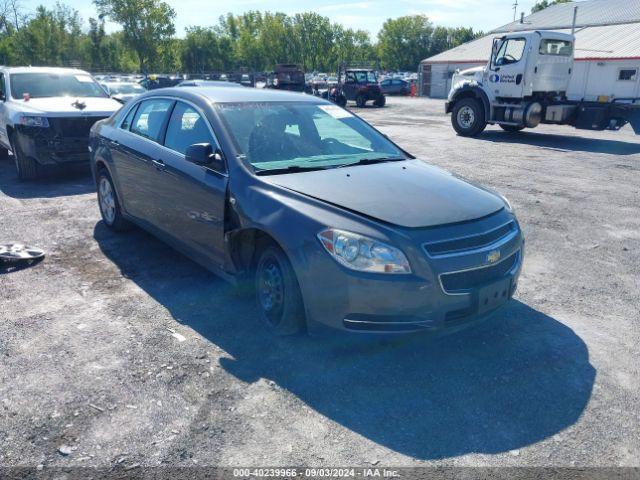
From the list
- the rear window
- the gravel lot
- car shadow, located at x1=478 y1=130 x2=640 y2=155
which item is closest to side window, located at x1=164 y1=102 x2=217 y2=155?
the gravel lot

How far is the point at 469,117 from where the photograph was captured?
16609 mm

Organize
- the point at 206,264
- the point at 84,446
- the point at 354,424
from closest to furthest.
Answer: the point at 84,446, the point at 354,424, the point at 206,264

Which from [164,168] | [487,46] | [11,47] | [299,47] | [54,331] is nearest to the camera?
[54,331]

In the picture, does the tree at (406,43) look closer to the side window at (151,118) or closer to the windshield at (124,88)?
the windshield at (124,88)

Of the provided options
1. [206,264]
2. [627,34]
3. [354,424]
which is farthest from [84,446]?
[627,34]

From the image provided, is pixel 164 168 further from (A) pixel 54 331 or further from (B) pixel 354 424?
(B) pixel 354 424

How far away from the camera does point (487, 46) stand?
4291 centimetres

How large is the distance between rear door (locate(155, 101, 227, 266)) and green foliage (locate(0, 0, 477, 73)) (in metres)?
50.5

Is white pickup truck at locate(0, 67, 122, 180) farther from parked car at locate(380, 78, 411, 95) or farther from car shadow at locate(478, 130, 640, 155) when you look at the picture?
parked car at locate(380, 78, 411, 95)

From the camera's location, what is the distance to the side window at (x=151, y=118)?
5031 mm

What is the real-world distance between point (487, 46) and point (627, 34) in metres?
12.0

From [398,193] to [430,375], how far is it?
1226 mm

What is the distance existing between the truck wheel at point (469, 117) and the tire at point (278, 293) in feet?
45.7

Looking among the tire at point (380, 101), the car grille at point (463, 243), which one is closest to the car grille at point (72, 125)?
the car grille at point (463, 243)
